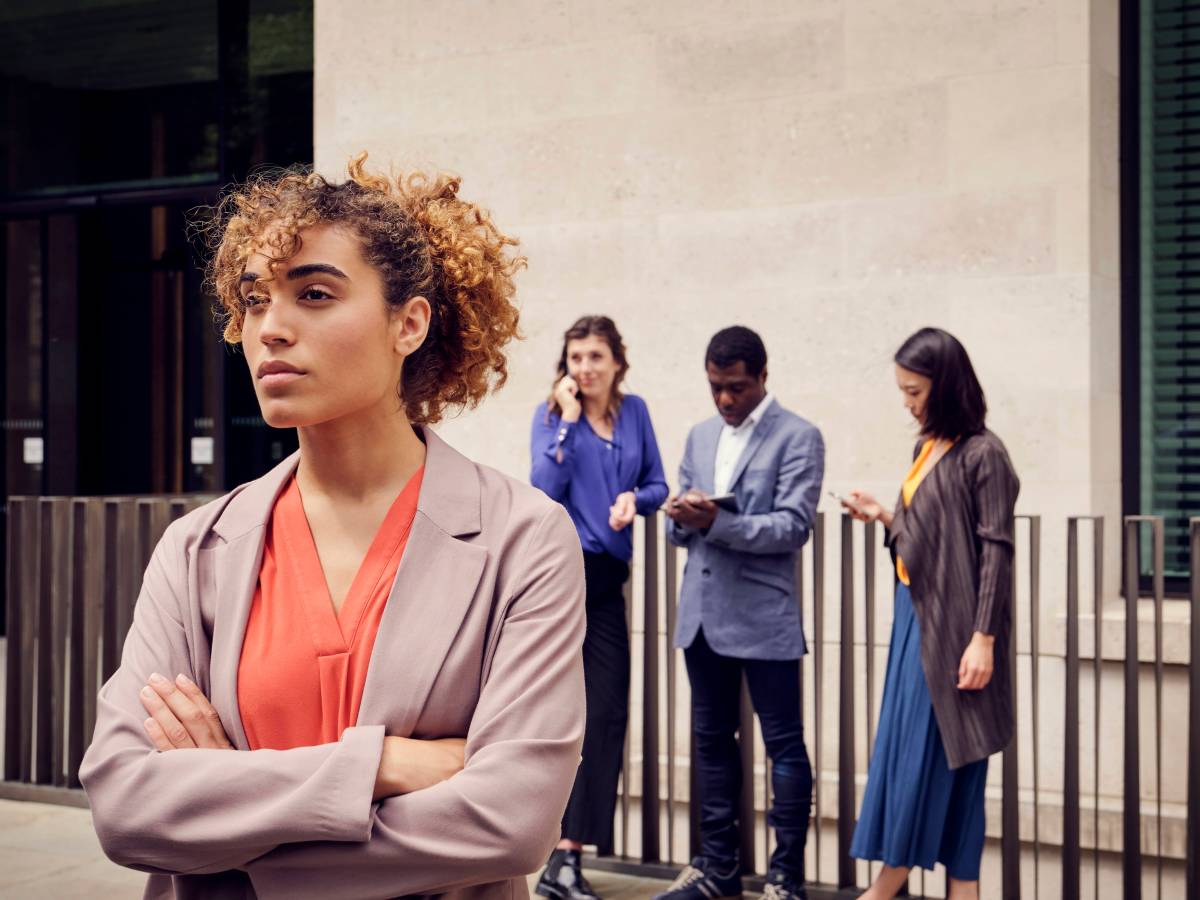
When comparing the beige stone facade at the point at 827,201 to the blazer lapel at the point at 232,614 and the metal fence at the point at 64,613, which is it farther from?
the blazer lapel at the point at 232,614

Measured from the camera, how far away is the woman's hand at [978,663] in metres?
4.63

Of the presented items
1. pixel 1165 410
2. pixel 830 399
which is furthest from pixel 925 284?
pixel 1165 410

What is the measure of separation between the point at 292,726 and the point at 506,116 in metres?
6.26

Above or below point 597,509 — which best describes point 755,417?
above

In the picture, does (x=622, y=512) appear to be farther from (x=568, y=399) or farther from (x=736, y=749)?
(x=736, y=749)

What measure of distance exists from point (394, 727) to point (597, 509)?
3541mm

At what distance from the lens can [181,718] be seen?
1.90m

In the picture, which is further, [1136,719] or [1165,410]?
[1165,410]

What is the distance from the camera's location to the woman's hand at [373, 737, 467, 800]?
1.83 m

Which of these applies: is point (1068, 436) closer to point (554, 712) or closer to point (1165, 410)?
point (1165, 410)

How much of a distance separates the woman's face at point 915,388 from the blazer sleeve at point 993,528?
0.27 m

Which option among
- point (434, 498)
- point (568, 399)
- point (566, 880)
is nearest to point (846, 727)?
point (566, 880)

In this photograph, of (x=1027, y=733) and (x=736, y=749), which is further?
(x=1027, y=733)

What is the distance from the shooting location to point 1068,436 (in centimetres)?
641
